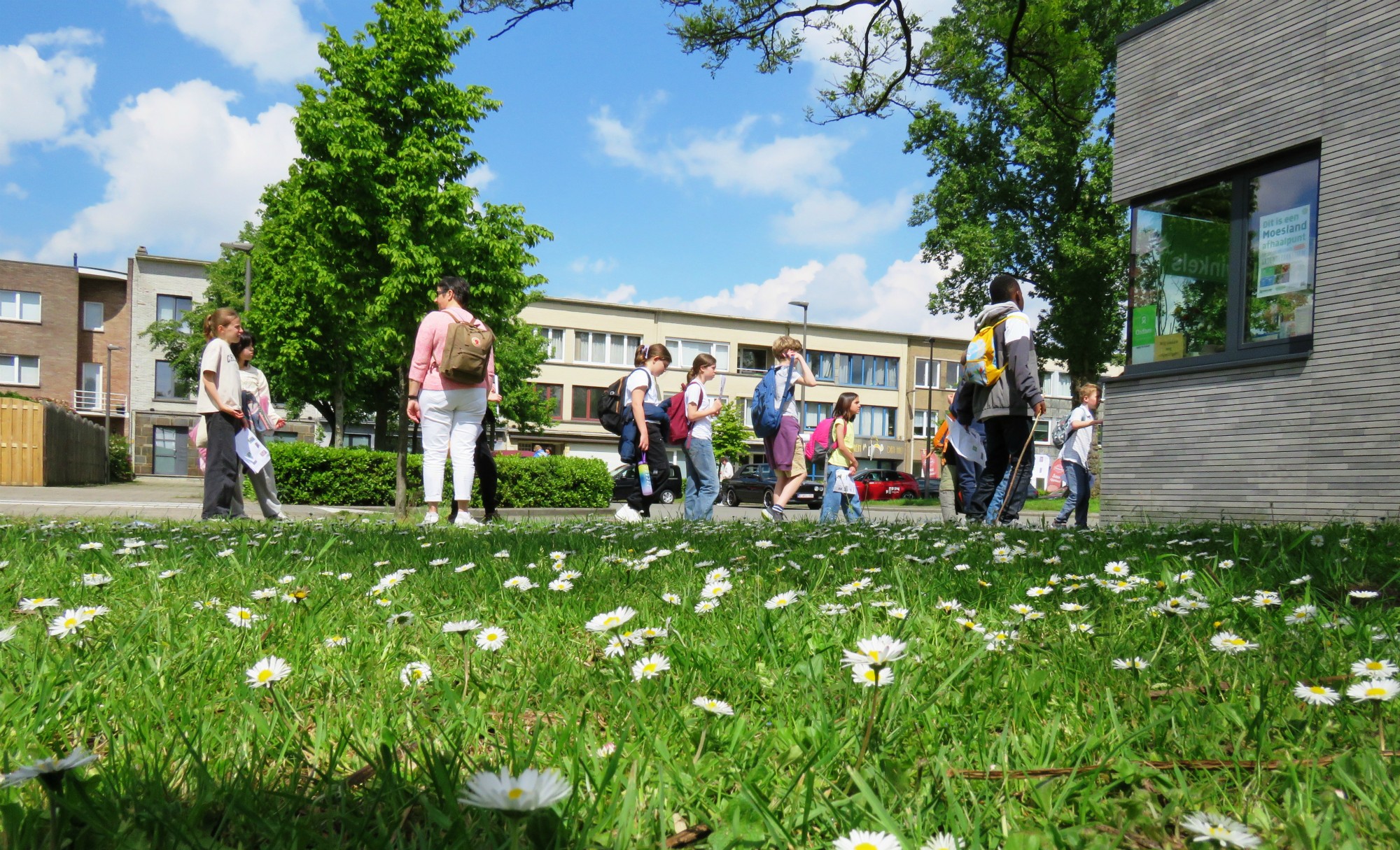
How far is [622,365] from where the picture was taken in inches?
2386

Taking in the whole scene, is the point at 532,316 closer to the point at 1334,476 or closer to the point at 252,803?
the point at 1334,476

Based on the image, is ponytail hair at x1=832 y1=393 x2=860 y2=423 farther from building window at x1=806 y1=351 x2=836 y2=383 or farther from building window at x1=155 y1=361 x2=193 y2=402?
building window at x1=806 y1=351 x2=836 y2=383

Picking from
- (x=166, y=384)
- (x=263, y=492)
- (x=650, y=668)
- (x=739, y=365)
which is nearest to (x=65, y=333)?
(x=166, y=384)

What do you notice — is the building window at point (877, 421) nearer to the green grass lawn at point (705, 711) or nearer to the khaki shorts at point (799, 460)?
the khaki shorts at point (799, 460)

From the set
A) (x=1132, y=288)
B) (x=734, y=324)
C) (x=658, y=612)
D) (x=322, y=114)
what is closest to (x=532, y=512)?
(x=322, y=114)

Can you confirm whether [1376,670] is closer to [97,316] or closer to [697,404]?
[697,404]

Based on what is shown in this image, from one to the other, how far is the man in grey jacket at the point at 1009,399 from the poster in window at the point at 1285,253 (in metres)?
3.67

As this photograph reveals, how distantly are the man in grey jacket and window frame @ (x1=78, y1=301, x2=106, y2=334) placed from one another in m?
57.2

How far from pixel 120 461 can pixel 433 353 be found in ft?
127

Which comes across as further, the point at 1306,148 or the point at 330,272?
the point at 330,272

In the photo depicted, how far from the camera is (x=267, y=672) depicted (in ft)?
5.83

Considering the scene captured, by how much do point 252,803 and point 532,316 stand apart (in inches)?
2324

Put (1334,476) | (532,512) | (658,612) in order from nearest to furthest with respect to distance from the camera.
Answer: (658,612)
(1334,476)
(532,512)

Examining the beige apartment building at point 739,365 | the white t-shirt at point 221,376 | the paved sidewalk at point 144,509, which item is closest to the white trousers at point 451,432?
the white t-shirt at point 221,376
